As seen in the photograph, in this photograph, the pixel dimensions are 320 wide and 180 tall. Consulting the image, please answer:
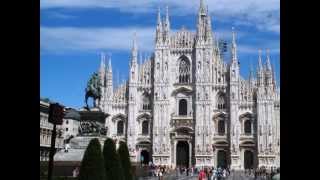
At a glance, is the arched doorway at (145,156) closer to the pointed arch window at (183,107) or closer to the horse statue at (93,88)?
the pointed arch window at (183,107)

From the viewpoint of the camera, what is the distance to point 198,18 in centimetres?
7369

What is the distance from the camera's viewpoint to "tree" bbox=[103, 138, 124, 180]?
22.2 m

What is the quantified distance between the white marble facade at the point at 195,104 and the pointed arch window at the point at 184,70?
37mm

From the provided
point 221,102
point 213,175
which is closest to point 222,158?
point 221,102

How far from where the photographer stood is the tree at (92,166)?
19.5 meters

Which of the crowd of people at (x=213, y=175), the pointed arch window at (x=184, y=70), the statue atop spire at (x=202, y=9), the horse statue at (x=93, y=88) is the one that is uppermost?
the statue atop spire at (x=202, y=9)

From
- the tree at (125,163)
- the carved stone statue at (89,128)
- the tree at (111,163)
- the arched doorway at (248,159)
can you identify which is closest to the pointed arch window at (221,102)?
the arched doorway at (248,159)

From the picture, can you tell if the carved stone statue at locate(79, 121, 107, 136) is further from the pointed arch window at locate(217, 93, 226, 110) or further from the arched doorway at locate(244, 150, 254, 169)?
the arched doorway at locate(244, 150, 254, 169)

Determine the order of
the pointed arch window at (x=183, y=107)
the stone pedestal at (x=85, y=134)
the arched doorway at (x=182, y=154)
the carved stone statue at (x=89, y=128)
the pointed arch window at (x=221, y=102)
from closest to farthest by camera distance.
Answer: the stone pedestal at (x=85, y=134) < the carved stone statue at (x=89, y=128) < the pointed arch window at (x=221, y=102) < the arched doorway at (x=182, y=154) < the pointed arch window at (x=183, y=107)

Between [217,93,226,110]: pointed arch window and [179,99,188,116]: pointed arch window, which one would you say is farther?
[179,99,188,116]: pointed arch window

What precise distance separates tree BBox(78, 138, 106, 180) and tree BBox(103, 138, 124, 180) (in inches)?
80.7

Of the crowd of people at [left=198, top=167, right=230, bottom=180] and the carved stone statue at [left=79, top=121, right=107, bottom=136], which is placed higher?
the carved stone statue at [left=79, top=121, right=107, bottom=136]

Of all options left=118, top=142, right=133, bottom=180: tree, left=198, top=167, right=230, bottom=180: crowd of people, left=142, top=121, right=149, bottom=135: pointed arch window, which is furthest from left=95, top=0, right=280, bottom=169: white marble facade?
left=118, top=142, right=133, bottom=180: tree

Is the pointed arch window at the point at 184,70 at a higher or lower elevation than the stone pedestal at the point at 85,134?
higher
